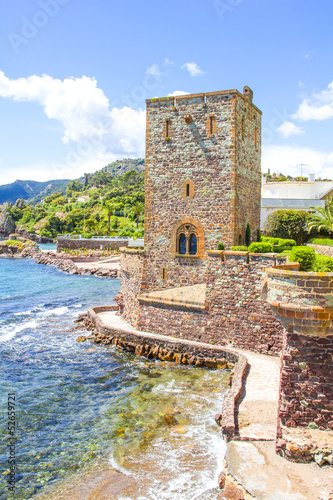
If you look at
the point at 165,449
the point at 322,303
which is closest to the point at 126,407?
the point at 165,449

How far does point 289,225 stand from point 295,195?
633 inches

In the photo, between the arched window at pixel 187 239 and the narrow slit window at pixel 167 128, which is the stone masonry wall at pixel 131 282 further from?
the narrow slit window at pixel 167 128

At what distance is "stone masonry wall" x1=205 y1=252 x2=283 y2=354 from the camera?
44.8 feet

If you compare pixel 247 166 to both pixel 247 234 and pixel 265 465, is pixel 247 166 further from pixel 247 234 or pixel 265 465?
pixel 265 465

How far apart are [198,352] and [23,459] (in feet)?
23.0

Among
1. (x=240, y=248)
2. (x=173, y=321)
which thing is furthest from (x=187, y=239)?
(x=173, y=321)

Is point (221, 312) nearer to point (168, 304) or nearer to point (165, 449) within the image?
point (168, 304)

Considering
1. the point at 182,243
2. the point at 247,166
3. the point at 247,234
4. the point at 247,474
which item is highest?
the point at 247,166

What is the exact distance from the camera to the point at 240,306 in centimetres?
1416

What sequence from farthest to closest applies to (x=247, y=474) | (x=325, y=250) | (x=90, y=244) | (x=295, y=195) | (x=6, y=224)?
(x=6, y=224) < (x=90, y=244) < (x=295, y=195) < (x=325, y=250) < (x=247, y=474)

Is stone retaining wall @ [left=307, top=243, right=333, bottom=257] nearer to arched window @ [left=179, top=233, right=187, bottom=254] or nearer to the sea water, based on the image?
arched window @ [left=179, top=233, right=187, bottom=254]

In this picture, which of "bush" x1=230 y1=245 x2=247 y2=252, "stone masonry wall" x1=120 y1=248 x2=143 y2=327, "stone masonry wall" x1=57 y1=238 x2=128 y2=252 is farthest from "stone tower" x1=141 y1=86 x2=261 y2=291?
"stone masonry wall" x1=57 y1=238 x2=128 y2=252

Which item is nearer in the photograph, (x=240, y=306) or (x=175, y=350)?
(x=240, y=306)

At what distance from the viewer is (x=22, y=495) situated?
7910 mm
